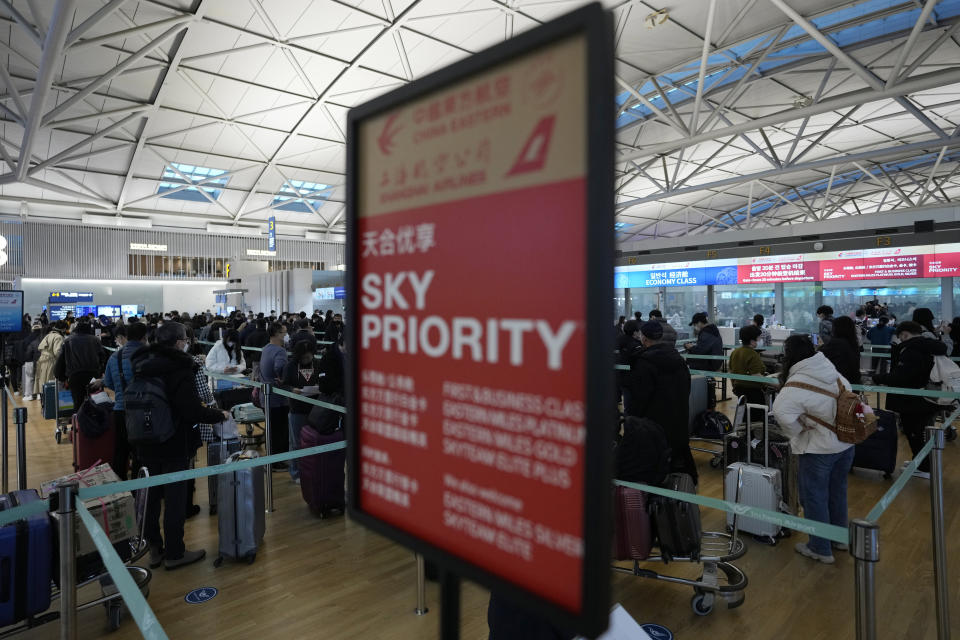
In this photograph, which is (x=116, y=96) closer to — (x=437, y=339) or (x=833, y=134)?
(x=437, y=339)

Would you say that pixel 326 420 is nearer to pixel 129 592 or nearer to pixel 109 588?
pixel 109 588

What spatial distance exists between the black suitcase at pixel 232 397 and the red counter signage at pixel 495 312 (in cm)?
731

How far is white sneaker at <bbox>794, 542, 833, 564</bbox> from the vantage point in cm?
413

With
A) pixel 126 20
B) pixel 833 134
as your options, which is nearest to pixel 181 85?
pixel 126 20

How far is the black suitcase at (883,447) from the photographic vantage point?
5832 millimetres

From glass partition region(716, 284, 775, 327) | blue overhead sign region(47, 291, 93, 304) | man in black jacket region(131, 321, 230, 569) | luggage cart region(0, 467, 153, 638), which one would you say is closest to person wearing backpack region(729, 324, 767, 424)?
man in black jacket region(131, 321, 230, 569)

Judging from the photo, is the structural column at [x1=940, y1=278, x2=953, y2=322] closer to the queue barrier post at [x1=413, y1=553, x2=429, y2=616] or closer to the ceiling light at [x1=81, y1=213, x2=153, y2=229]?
the queue barrier post at [x1=413, y1=553, x2=429, y2=616]

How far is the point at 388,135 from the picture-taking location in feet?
2.90

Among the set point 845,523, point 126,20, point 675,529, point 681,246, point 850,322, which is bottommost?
point 845,523

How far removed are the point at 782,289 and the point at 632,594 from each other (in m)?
10.2

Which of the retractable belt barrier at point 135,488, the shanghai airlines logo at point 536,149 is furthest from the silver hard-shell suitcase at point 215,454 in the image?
the shanghai airlines logo at point 536,149

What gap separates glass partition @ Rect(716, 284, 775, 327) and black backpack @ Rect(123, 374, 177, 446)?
1168 cm

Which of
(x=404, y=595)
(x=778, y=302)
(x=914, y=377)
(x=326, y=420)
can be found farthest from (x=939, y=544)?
(x=778, y=302)

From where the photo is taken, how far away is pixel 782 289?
1188 centimetres
